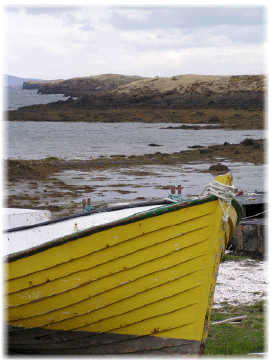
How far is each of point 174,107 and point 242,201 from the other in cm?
4544

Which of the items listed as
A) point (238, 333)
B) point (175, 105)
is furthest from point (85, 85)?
point (238, 333)

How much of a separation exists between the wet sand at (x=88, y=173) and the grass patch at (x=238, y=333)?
6235 mm

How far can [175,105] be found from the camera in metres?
57.2

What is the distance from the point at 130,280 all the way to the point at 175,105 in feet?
176

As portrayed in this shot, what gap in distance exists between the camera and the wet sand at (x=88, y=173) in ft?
44.3

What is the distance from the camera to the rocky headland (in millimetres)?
46219

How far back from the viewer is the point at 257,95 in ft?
181

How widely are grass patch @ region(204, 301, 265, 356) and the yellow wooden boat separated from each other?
0.73m

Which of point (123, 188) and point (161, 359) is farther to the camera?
point (123, 188)

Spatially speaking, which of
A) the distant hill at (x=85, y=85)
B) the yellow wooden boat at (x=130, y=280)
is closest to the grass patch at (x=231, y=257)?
the yellow wooden boat at (x=130, y=280)

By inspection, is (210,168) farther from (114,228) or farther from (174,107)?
(174,107)

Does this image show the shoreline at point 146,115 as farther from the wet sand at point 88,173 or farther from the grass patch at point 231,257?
the grass patch at point 231,257

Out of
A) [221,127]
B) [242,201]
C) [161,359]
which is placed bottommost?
[161,359]

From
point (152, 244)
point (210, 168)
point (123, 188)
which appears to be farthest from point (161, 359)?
point (210, 168)
